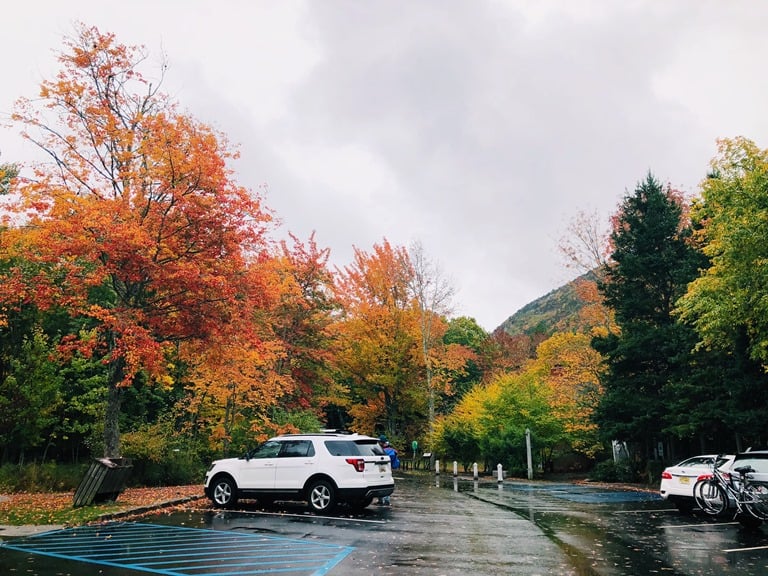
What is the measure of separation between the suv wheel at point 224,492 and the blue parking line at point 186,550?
2.93m

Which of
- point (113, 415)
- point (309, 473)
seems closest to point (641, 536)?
point (309, 473)

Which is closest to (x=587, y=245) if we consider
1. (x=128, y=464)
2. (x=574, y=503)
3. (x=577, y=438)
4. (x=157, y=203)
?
(x=577, y=438)

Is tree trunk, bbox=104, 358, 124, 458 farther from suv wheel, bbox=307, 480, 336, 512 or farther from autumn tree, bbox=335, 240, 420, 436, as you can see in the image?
autumn tree, bbox=335, 240, 420, 436

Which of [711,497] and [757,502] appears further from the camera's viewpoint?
[711,497]

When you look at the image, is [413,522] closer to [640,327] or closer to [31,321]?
[640,327]

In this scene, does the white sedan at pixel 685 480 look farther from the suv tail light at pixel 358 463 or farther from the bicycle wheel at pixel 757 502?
the suv tail light at pixel 358 463

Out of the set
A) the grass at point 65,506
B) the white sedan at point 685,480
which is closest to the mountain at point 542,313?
the white sedan at point 685,480

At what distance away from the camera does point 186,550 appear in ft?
28.2

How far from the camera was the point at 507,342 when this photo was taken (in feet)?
192

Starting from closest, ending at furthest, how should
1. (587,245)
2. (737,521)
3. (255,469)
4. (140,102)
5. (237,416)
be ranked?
(737,521) < (255,469) < (140,102) < (237,416) < (587,245)

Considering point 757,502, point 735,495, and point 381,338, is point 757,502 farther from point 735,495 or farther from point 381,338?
point 381,338

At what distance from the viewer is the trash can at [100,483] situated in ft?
42.5

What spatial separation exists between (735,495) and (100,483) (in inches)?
560

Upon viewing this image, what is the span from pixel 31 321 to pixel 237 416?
35.4 ft
